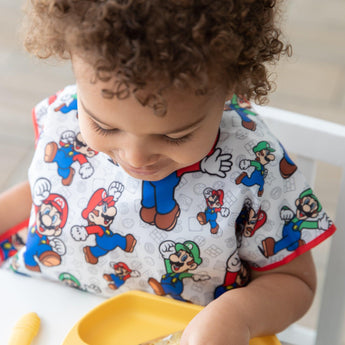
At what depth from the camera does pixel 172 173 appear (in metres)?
0.65

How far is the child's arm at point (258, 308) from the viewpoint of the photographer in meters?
0.56

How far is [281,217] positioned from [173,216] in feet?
0.38

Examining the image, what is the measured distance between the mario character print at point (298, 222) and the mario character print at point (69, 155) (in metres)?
0.22

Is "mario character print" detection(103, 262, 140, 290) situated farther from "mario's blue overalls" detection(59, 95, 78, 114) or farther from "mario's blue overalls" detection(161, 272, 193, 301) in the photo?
"mario's blue overalls" detection(59, 95, 78, 114)

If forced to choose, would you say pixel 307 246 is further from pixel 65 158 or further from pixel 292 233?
pixel 65 158

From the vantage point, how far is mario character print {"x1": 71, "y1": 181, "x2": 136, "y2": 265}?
67 centimetres

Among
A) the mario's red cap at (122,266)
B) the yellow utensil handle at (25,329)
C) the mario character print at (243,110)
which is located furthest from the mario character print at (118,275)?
the mario character print at (243,110)

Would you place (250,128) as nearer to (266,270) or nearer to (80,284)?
(266,270)


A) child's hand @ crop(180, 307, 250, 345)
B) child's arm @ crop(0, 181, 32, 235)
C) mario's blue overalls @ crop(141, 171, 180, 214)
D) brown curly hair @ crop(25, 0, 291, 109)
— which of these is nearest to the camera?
brown curly hair @ crop(25, 0, 291, 109)

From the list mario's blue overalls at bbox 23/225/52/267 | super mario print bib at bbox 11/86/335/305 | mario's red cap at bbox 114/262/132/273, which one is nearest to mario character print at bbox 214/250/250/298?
super mario print bib at bbox 11/86/335/305

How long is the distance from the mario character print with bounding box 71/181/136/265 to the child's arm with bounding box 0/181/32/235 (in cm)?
12

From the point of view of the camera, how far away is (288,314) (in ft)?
2.14

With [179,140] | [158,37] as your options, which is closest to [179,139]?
[179,140]

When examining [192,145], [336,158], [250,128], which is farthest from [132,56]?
[336,158]
